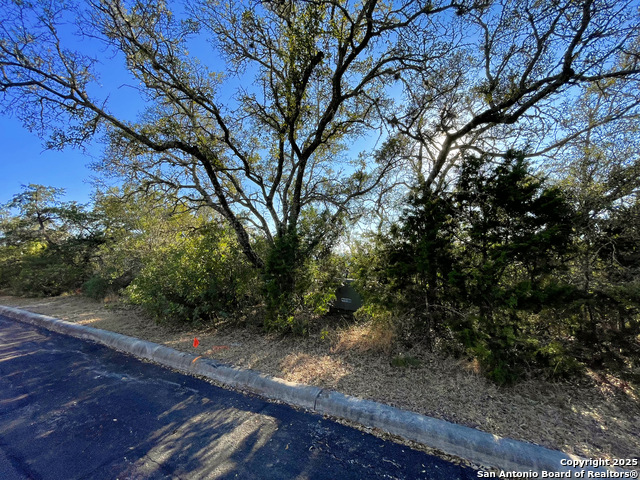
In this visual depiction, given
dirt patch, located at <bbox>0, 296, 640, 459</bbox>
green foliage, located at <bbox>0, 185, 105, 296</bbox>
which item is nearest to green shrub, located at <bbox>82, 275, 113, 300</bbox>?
green foliage, located at <bbox>0, 185, 105, 296</bbox>

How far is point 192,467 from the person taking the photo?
2.19m

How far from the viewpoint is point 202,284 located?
5.73 metres

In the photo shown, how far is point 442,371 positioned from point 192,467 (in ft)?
9.86

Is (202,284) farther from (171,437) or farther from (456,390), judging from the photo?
(456,390)

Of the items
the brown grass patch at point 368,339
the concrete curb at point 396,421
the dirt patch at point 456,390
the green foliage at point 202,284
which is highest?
the green foliage at point 202,284

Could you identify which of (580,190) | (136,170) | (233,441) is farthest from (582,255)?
(136,170)

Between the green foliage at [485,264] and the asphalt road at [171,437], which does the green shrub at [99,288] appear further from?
the green foliage at [485,264]

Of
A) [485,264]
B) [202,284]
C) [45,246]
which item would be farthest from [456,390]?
[45,246]

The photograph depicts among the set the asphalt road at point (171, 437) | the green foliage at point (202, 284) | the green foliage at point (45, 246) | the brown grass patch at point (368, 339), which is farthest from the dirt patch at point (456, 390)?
the green foliage at point (45, 246)

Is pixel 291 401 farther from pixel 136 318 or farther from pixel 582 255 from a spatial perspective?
pixel 136 318

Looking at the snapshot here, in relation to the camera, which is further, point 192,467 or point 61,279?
point 61,279

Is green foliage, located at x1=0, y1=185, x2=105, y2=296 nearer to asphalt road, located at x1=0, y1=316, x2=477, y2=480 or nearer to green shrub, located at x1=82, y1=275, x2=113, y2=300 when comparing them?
green shrub, located at x1=82, y1=275, x2=113, y2=300

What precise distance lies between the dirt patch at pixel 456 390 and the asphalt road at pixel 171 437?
62cm

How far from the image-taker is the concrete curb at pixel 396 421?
2139 mm
